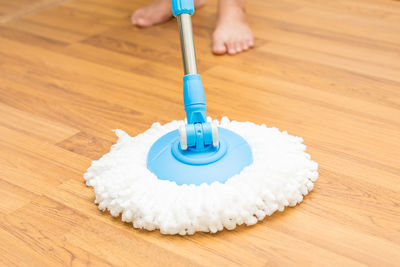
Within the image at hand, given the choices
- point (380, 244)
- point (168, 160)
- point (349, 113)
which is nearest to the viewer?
point (380, 244)

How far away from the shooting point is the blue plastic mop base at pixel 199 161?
78 cm

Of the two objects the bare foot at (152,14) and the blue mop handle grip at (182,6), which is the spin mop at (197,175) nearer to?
the blue mop handle grip at (182,6)

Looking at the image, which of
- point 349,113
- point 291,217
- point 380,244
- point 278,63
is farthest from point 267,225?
point 278,63

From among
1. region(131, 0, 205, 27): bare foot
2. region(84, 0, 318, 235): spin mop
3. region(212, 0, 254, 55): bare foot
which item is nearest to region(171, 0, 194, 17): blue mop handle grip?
region(84, 0, 318, 235): spin mop

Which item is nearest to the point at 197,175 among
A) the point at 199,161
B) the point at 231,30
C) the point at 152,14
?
the point at 199,161

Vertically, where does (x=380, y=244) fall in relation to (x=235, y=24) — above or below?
below

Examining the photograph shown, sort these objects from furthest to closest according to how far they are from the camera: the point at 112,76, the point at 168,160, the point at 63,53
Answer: the point at 63,53, the point at 112,76, the point at 168,160

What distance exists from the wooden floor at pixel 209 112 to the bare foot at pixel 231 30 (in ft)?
0.10

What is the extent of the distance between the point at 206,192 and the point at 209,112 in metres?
0.38

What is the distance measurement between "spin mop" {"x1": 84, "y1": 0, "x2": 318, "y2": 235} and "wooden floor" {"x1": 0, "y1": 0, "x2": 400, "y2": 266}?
0.03m

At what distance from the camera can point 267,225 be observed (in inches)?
29.8

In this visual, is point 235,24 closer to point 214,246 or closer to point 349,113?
point 349,113

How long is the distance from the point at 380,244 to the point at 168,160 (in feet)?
1.13

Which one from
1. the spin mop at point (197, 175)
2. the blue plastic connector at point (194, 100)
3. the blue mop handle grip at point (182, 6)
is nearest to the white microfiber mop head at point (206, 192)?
the spin mop at point (197, 175)
